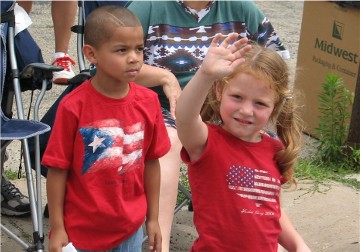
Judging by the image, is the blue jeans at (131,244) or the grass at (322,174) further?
the grass at (322,174)

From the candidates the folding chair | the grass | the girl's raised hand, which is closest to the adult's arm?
the folding chair

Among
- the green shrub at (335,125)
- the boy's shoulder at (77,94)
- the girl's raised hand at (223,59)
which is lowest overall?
the green shrub at (335,125)

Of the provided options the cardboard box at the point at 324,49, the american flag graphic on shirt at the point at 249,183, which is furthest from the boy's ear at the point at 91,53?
the cardboard box at the point at 324,49

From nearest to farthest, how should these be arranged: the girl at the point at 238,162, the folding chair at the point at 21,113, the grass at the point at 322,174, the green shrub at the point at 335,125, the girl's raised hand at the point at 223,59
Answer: the girl's raised hand at the point at 223,59, the girl at the point at 238,162, the folding chair at the point at 21,113, the grass at the point at 322,174, the green shrub at the point at 335,125

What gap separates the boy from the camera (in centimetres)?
281

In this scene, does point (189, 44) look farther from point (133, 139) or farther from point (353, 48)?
point (353, 48)

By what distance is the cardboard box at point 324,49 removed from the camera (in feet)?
19.8

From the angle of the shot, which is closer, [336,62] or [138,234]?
[138,234]

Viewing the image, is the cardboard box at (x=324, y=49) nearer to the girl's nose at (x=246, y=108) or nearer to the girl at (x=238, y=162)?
the girl at (x=238, y=162)

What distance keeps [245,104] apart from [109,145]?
480 millimetres

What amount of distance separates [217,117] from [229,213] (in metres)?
0.37

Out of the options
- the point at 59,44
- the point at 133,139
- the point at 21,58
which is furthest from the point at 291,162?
the point at 59,44

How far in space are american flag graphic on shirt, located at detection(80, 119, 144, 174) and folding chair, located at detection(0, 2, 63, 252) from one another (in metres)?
0.82

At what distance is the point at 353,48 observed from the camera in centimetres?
602
